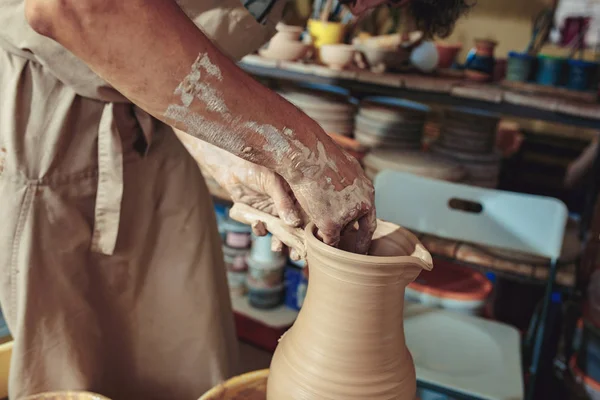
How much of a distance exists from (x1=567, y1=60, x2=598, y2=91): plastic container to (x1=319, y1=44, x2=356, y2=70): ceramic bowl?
38.3 inches

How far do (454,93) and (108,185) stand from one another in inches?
57.4

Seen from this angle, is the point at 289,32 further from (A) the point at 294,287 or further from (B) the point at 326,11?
(A) the point at 294,287

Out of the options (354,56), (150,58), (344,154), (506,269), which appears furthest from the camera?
(354,56)

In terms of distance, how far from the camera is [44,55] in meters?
0.88

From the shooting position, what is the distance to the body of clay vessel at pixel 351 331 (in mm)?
784

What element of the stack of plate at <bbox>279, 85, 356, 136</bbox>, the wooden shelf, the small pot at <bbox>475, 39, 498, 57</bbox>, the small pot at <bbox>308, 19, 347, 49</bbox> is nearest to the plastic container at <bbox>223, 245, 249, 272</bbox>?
the stack of plate at <bbox>279, 85, 356, 136</bbox>

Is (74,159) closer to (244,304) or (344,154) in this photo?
(344,154)

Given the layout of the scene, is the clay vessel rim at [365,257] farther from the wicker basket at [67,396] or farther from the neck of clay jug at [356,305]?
the wicker basket at [67,396]

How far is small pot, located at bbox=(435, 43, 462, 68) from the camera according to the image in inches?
103

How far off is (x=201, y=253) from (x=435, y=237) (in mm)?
1017

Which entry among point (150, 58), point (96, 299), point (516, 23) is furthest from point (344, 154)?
point (516, 23)

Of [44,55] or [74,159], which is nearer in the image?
[44,55]

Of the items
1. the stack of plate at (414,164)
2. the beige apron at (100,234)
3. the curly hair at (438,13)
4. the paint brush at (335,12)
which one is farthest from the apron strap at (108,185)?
the paint brush at (335,12)

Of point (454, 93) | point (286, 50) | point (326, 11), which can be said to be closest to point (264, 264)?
point (286, 50)
